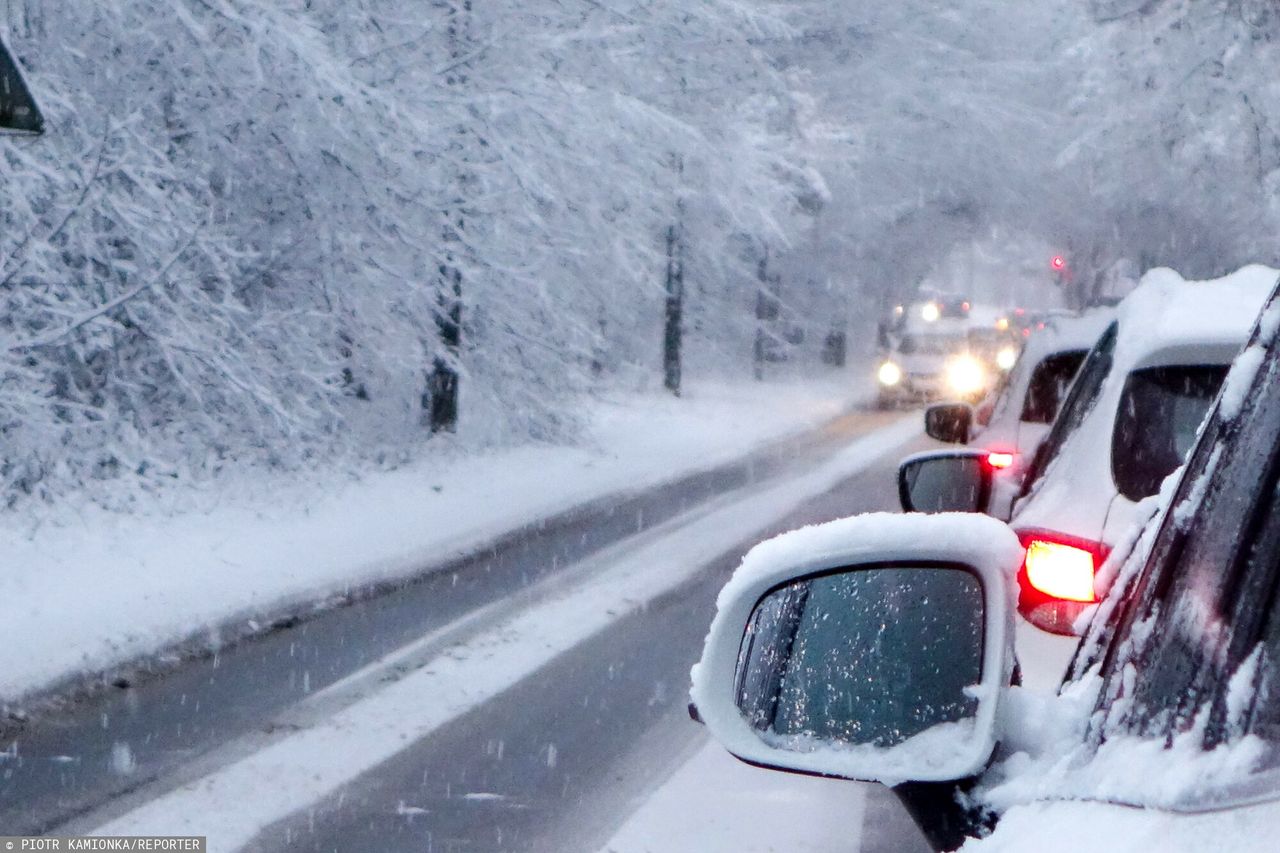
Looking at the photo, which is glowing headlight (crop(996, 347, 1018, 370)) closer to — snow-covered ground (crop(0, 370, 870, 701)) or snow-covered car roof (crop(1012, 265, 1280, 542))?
snow-covered ground (crop(0, 370, 870, 701))

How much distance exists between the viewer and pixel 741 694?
8.22 feet

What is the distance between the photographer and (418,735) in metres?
7.03

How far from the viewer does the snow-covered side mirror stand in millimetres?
2133

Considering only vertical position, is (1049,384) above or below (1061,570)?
above

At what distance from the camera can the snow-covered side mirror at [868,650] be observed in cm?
213

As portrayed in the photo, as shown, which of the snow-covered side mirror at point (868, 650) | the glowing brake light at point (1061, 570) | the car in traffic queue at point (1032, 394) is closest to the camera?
the snow-covered side mirror at point (868, 650)

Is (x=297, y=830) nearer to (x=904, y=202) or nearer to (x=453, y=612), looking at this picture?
(x=453, y=612)

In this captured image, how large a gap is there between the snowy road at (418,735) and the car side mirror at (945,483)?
1.20 m

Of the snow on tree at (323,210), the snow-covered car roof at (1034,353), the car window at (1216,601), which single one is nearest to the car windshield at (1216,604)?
the car window at (1216,601)

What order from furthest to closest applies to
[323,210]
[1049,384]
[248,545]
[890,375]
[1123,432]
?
[890,375], [323,210], [248,545], [1049,384], [1123,432]

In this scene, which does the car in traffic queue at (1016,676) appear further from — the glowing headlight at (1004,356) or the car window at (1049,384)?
the glowing headlight at (1004,356)

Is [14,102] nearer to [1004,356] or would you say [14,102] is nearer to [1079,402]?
[1079,402]

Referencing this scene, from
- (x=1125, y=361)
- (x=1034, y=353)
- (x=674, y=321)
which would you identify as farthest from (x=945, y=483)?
(x=674, y=321)

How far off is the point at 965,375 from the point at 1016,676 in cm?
3143
